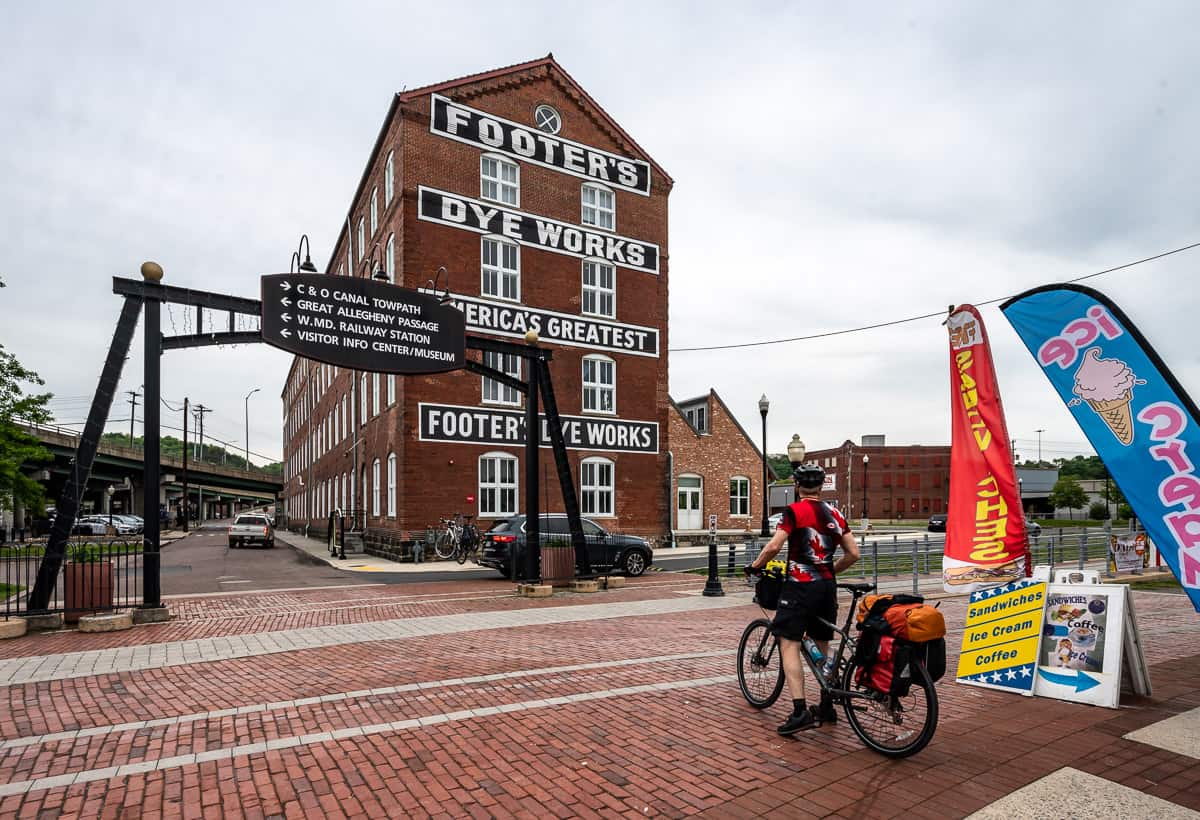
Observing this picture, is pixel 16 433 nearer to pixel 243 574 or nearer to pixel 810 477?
pixel 243 574

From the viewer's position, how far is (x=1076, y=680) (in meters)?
6.24

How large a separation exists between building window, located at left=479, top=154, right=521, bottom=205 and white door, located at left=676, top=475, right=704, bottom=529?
44.4 feet

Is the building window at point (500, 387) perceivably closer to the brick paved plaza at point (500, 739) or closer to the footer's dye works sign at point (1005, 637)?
the brick paved plaza at point (500, 739)

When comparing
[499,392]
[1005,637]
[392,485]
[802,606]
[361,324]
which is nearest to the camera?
[802,606]

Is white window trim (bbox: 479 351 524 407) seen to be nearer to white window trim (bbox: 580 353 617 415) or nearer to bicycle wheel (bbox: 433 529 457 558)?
white window trim (bbox: 580 353 617 415)

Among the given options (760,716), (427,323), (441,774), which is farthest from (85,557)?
(760,716)

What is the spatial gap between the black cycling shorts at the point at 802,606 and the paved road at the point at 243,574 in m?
13.7

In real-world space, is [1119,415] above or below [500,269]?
below

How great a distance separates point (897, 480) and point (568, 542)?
3078 inches

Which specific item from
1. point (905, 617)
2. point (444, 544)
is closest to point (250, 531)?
point (444, 544)

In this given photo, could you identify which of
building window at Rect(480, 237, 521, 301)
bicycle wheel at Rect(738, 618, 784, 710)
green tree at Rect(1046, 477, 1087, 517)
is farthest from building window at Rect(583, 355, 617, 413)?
green tree at Rect(1046, 477, 1087, 517)

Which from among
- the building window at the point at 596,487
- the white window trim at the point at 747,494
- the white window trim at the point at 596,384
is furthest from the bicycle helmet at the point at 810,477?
the white window trim at the point at 747,494

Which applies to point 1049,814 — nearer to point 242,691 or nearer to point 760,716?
point 760,716

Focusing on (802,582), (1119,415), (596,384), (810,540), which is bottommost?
(802,582)
